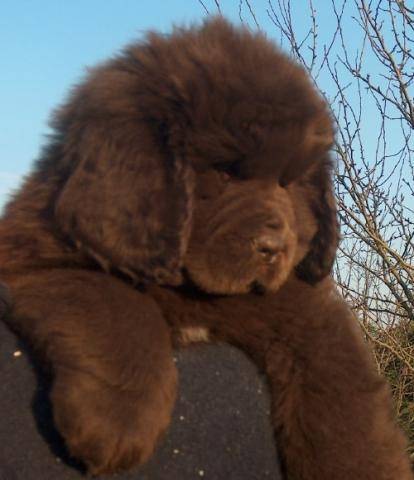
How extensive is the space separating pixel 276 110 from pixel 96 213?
0.64 m

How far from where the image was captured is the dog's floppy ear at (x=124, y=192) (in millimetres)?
2180

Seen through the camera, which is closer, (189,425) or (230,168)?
(189,425)

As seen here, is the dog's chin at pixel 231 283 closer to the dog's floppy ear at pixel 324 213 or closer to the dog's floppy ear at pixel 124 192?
the dog's floppy ear at pixel 124 192

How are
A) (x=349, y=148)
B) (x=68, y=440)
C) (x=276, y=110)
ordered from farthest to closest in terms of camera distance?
→ (x=349, y=148) < (x=276, y=110) < (x=68, y=440)

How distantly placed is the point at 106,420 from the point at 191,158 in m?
0.86

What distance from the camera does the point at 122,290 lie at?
211cm

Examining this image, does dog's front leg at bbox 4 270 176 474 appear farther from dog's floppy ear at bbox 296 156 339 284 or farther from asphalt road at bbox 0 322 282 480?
dog's floppy ear at bbox 296 156 339 284

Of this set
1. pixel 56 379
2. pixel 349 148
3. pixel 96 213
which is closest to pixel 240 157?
pixel 96 213

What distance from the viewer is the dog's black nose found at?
2.40m

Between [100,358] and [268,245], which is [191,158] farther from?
[100,358]

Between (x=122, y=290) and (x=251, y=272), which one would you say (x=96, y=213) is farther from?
(x=251, y=272)

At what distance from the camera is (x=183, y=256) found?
2.34 meters

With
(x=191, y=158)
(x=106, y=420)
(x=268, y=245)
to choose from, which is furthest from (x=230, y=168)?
(x=106, y=420)

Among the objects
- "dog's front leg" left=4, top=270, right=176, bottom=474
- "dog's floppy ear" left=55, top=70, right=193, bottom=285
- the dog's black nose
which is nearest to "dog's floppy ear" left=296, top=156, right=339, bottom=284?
the dog's black nose
